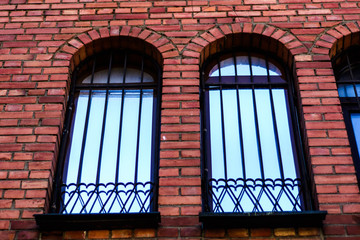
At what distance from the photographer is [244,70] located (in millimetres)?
5230

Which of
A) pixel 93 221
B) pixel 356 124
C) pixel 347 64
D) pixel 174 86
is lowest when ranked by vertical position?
pixel 93 221

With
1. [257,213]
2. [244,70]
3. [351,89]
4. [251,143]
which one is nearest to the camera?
[257,213]

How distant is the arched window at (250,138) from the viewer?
431 cm

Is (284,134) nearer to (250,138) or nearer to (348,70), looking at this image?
(250,138)

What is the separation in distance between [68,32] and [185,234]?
2.47 metres

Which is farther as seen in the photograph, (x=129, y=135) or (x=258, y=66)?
(x=258, y=66)

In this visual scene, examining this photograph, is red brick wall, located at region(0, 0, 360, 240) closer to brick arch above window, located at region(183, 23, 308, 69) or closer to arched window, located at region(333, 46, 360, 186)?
brick arch above window, located at region(183, 23, 308, 69)

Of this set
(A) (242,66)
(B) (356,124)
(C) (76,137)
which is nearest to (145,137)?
(C) (76,137)

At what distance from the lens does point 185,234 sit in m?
3.94

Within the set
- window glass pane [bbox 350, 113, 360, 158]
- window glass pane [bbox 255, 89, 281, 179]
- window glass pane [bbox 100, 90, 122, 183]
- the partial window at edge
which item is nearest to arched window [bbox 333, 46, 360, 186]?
window glass pane [bbox 350, 113, 360, 158]

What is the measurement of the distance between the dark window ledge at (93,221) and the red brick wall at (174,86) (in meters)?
0.05

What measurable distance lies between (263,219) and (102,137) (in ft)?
5.45

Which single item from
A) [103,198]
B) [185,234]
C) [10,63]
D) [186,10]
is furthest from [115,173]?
[186,10]

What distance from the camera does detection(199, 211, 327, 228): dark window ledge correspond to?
12.8 ft
